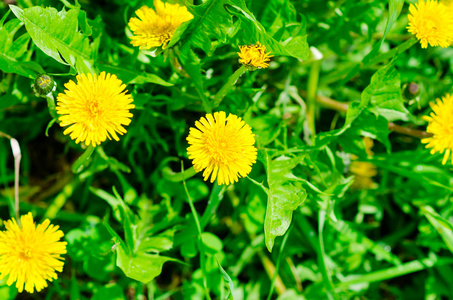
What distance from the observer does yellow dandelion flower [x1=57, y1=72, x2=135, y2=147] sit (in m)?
1.09

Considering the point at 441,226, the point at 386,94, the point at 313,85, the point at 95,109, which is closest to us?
the point at 95,109

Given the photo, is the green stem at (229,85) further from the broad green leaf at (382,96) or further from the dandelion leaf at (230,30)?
the broad green leaf at (382,96)

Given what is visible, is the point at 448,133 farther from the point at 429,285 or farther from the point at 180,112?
the point at 180,112

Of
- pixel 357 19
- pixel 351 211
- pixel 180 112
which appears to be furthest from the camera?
pixel 351 211

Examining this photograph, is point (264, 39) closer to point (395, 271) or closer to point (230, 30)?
point (230, 30)

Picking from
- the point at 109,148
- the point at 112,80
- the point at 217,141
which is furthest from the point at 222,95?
the point at 109,148

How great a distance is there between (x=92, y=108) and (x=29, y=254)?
42 cm

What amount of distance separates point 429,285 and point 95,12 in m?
1.65

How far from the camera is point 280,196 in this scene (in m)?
1.22

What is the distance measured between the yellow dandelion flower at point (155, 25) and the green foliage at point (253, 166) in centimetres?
4

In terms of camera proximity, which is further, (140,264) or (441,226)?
(441,226)

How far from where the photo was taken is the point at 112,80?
1.13 m

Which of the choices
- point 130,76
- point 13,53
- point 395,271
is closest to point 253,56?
point 130,76

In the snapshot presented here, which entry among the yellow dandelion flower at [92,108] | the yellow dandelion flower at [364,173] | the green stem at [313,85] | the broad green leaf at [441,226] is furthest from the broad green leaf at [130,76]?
the broad green leaf at [441,226]
